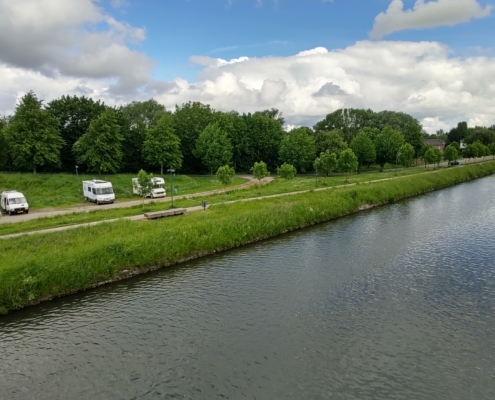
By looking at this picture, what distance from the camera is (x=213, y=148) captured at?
69.4 m

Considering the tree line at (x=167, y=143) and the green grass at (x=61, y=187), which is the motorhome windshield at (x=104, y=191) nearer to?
the green grass at (x=61, y=187)

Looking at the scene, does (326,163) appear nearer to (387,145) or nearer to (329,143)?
(329,143)

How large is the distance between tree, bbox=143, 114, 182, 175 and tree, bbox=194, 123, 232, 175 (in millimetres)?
6450

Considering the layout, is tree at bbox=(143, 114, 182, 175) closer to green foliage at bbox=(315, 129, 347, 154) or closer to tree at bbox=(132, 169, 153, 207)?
tree at bbox=(132, 169, 153, 207)

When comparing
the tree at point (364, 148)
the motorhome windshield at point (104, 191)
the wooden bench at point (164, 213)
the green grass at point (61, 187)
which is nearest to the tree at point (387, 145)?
the tree at point (364, 148)

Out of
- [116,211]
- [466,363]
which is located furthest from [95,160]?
[466,363]

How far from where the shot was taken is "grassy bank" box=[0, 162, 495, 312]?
1891 centimetres

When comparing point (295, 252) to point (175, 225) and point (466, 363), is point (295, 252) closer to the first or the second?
point (175, 225)

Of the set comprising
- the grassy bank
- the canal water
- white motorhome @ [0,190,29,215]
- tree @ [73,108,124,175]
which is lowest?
the canal water

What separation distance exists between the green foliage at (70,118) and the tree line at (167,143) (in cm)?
16

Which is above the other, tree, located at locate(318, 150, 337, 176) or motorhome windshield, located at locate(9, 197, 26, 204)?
tree, located at locate(318, 150, 337, 176)

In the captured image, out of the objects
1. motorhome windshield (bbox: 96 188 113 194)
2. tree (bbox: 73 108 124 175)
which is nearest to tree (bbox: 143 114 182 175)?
tree (bbox: 73 108 124 175)

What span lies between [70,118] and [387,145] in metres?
65.0

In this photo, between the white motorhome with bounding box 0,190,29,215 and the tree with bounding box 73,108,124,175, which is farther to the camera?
the tree with bounding box 73,108,124,175
